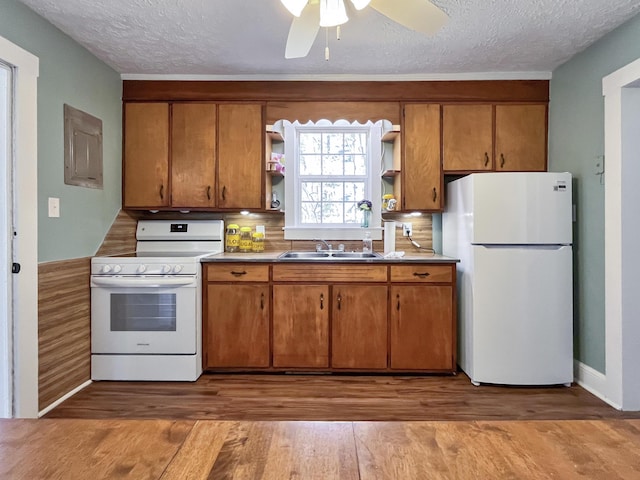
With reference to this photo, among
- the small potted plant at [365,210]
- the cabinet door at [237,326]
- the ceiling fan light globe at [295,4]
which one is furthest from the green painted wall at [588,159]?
the cabinet door at [237,326]

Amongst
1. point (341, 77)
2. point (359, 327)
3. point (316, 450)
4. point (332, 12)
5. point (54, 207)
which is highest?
point (341, 77)

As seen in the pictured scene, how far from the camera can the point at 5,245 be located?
2.22 meters

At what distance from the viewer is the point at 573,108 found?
3.01 meters

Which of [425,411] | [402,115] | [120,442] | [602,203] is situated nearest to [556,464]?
[120,442]

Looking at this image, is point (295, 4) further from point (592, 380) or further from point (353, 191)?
point (592, 380)

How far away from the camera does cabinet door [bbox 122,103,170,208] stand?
11.0ft

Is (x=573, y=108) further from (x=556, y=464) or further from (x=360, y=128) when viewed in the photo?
(x=556, y=464)

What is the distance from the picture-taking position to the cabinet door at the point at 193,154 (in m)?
3.36

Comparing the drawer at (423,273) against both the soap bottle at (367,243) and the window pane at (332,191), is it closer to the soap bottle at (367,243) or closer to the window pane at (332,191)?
the soap bottle at (367,243)

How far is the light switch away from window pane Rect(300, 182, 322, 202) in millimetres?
1960

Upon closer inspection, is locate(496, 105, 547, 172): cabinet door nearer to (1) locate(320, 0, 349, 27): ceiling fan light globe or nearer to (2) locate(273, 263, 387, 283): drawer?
(2) locate(273, 263, 387, 283): drawer

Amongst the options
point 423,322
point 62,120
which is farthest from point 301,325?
point 62,120

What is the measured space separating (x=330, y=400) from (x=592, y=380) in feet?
5.93

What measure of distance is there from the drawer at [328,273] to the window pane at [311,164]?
3.65 feet
